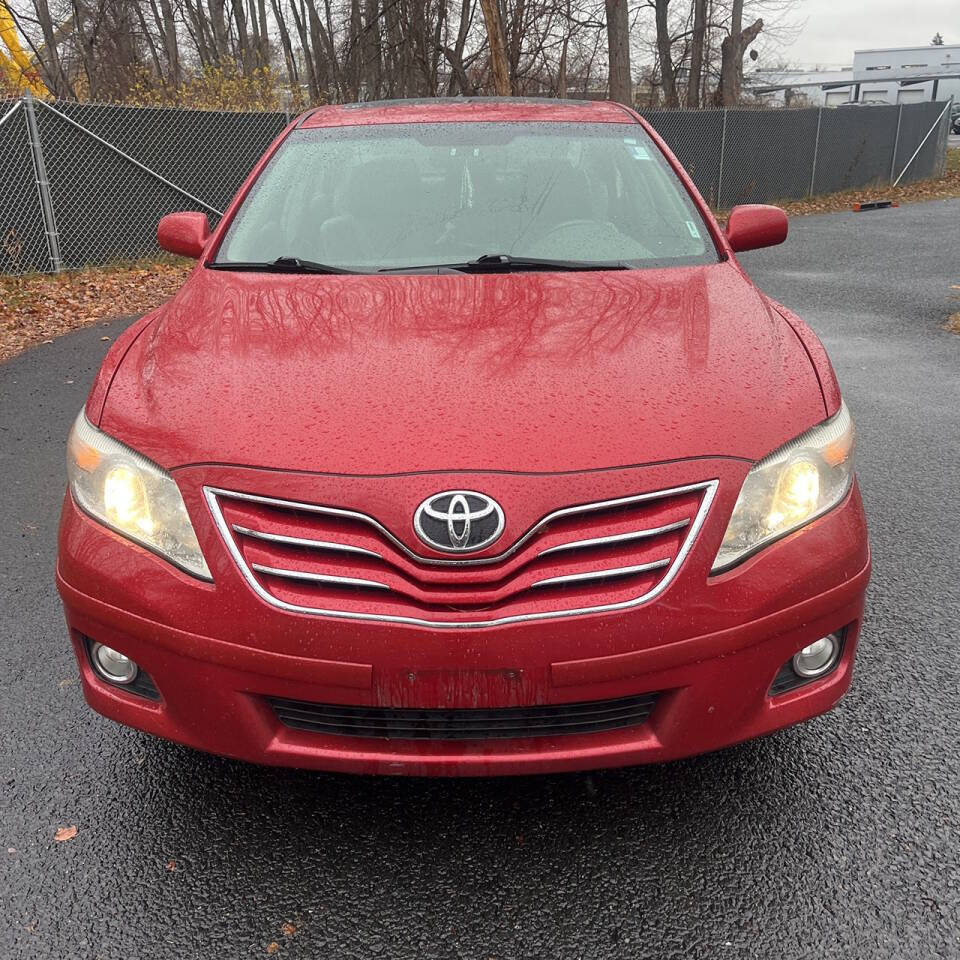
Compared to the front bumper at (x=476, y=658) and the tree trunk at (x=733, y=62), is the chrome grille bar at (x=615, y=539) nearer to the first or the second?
the front bumper at (x=476, y=658)

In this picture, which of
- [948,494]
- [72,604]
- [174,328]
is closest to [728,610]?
[72,604]

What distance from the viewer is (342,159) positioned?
11.1ft

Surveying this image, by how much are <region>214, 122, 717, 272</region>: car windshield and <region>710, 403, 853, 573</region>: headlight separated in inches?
41.4

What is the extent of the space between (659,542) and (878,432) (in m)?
3.73

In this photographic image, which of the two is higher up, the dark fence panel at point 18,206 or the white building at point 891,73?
the dark fence panel at point 18,206

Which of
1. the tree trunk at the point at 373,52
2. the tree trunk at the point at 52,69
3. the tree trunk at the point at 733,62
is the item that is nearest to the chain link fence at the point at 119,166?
the tree trunk at the point at 52,69

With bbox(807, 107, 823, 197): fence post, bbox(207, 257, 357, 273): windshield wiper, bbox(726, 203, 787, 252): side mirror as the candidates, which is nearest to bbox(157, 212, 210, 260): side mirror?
bbox(207, 257, 357, 273): windshield wiper

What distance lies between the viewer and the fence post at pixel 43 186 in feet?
32.1

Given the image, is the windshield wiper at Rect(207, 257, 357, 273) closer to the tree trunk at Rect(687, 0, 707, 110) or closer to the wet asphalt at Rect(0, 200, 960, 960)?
the wet asphalt at Rect(0, 200, 960, 960)

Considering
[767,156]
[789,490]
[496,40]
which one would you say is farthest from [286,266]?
[767,156]

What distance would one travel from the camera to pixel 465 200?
125 inches

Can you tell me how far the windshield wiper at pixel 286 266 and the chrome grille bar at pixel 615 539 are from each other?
1.45 metres

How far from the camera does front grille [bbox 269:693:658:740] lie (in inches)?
72.6

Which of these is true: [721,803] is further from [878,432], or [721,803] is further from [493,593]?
[878,432]
